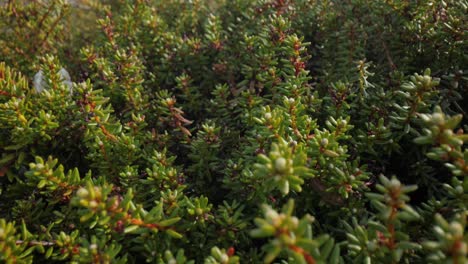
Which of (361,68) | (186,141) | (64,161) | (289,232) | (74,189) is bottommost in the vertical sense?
(64,161)

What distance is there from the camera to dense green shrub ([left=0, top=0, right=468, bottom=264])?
1712 mm

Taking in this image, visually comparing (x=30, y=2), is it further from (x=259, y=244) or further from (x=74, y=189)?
(x=259, y=244)

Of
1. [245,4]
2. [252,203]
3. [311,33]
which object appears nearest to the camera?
[252,203]

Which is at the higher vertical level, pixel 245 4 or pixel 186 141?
pixel 245 4

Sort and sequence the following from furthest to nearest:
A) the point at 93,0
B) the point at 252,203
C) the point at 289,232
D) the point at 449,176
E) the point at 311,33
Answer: the point at 93,0
the point at 311,33
the point at 449,176
the point at 252,203
the point at 289,232

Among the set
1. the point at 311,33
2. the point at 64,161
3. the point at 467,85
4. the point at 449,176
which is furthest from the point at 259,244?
the point at 311,33

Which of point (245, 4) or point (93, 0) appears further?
point (93, 0)

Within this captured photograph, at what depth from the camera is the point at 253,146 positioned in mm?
2285

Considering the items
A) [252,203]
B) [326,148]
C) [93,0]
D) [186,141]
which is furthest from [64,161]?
[93,0]

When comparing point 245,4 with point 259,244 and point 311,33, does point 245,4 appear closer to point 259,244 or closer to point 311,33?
point 311,33

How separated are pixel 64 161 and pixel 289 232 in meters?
1.95

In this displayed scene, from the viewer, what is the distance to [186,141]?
2.75 m

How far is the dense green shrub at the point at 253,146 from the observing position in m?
1.71

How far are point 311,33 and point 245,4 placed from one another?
0.86 metres
